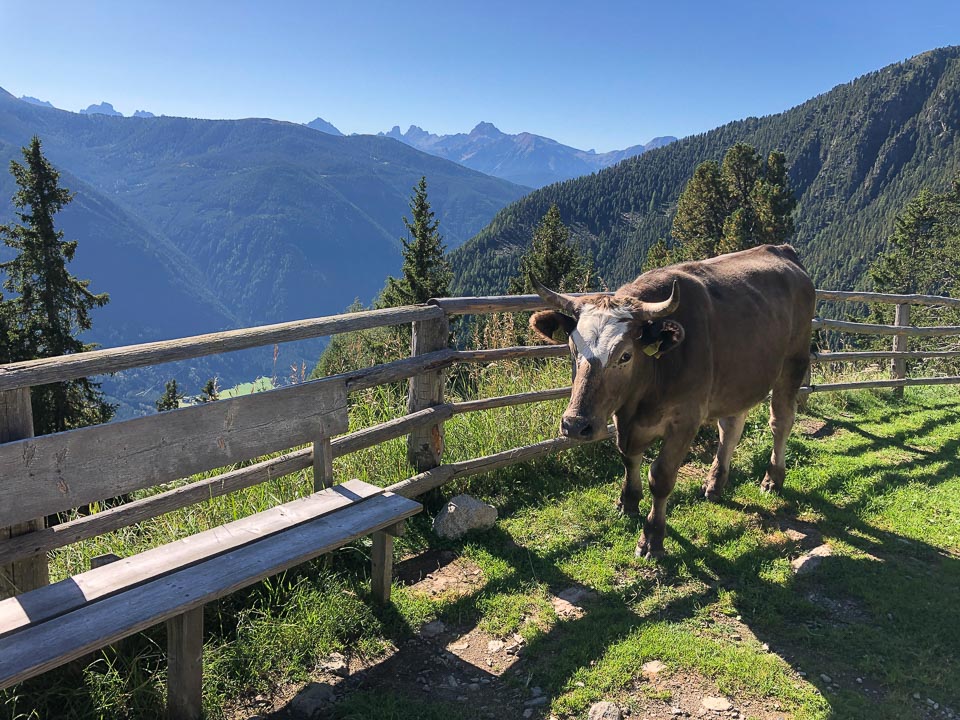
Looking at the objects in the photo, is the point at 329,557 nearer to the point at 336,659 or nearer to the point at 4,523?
the point at 336,659

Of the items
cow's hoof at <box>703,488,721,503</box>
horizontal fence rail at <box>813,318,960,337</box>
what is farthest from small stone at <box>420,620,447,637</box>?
horizontal fence rail at <box>813,318,960,337</box>

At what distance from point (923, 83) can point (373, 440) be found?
25402cm

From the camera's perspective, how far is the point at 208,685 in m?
3.15

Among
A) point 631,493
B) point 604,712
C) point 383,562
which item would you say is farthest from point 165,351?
point 631,493

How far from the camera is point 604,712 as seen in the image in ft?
10.3

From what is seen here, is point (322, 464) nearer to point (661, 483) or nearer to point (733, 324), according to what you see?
point (661, 483)

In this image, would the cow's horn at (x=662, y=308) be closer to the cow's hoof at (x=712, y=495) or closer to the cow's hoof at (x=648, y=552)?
the cow's hoof at (x=648, y=552)

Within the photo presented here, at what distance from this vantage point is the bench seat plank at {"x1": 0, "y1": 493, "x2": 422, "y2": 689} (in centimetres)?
236

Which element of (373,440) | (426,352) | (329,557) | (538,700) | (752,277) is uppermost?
(752,277)

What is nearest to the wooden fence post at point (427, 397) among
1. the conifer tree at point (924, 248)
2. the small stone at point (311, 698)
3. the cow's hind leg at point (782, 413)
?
the small stone at point (311, 698)

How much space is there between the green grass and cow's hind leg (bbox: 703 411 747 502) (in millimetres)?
158

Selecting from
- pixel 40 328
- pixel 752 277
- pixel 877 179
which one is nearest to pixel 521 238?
pixel 877 179

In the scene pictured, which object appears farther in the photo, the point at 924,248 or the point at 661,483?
the point at 924,248

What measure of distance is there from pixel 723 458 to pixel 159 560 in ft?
15.4
